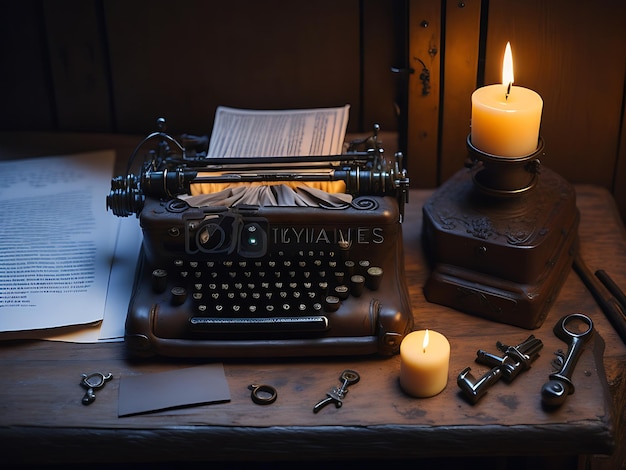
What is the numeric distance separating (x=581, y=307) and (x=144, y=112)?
1.04 m

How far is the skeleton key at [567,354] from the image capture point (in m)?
1.24

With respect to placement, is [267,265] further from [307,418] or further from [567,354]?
[567,354]

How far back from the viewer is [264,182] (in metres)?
1.49

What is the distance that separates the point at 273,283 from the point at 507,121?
473 millimetres

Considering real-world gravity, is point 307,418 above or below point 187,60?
below

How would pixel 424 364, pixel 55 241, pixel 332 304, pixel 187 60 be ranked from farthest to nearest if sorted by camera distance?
pixel 187 60 < pixel 55 241 < pixel 332 304 < pixel 424 364

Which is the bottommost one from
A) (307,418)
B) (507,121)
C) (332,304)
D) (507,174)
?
(307,418)

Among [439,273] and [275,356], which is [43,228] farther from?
[439,273]

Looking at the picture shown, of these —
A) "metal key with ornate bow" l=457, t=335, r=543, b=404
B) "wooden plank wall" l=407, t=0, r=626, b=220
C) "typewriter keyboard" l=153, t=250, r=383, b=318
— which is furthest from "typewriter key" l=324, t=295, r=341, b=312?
"wooden plank wall" l=407, t=0, r=626, b=220

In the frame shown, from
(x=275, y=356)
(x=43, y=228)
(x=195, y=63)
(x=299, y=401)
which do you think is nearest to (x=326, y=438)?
(x=299, y=401)

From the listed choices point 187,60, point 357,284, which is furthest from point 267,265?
point 187,60

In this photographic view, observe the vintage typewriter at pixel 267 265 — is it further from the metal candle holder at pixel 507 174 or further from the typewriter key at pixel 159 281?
the metal candle holder at pixel 507 174

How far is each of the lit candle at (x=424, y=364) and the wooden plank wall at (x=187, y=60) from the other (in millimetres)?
680

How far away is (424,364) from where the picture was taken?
1.24 metres
